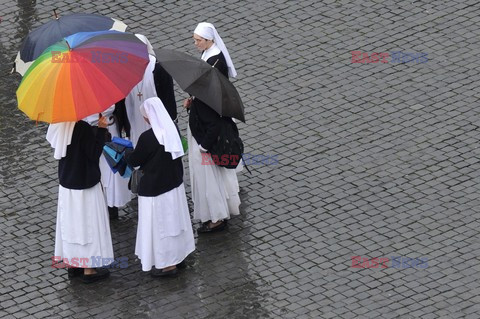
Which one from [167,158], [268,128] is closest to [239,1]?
[268,128]

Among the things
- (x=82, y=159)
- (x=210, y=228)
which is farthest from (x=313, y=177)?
(x=82, y=159)

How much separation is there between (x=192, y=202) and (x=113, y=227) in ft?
2.97

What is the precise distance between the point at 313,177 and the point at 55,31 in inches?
127

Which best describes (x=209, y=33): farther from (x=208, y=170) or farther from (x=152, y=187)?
(x=152, y=187)

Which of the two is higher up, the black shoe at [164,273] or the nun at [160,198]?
the nun at [160,198]

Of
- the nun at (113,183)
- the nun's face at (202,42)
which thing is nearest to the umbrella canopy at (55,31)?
the nun's face at (202,42)

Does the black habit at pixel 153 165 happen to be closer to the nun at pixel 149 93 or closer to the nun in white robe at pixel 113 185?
the nun in white robe at pixel 113 185

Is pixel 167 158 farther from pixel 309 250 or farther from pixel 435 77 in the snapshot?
pixel 435 77

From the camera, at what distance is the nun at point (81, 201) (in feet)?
39.7

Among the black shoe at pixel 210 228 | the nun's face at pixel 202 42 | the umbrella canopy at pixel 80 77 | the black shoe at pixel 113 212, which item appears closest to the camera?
the umbrella canopy at pixel 80 77

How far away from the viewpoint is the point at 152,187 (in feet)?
40.2

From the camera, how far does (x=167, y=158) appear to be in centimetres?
1218

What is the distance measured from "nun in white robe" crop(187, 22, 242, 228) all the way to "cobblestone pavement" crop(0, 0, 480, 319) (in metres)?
0.30

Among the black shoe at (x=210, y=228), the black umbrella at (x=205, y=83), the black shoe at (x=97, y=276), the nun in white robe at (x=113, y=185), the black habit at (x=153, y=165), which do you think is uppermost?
the black umbrella at (x=205, y=83)
